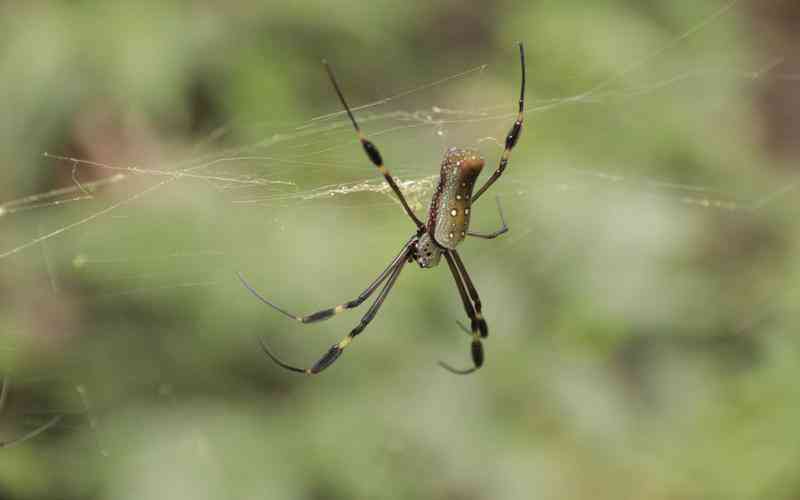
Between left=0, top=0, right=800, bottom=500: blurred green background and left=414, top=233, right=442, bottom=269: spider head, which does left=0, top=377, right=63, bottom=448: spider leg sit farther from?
left=414, top=233, right=442, bottom=269: spider head

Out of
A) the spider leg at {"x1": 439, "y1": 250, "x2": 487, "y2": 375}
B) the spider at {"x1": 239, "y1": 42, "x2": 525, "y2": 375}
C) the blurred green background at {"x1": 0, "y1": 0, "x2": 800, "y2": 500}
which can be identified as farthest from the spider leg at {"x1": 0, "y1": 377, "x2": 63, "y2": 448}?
the spider leg at {"x1": 439, "y1": 250, "x2": 487, "y2": 375}

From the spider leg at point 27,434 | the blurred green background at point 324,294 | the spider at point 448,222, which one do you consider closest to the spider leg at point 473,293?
the spider at point 448,222

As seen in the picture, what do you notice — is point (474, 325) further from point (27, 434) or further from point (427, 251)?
point (27, 434)

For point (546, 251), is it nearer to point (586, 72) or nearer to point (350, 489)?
point (586, 72)

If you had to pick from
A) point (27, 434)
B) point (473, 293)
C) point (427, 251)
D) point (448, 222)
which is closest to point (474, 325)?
point (473, 293)

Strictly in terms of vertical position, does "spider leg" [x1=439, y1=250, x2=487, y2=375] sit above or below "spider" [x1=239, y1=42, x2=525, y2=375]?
below

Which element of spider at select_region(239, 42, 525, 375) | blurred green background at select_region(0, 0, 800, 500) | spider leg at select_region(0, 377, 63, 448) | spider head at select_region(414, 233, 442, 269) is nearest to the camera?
spider at select_region(239, 42, 525, 375)

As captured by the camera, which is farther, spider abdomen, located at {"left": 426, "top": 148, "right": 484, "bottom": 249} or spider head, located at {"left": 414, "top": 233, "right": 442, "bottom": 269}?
spider head, located at {"left": 414, "top": 233, "right": 442, "bottom": 269}
